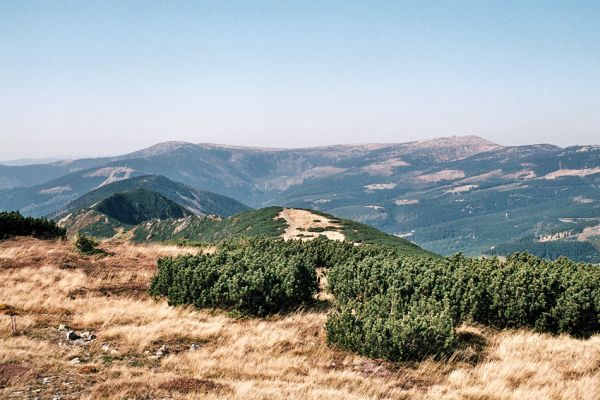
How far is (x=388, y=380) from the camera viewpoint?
1122cm

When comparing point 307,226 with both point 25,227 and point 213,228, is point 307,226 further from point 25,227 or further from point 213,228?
point 25,227

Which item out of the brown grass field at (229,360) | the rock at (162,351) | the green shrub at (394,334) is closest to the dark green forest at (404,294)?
the green shrub at (394,334)

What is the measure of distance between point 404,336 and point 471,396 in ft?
7.70

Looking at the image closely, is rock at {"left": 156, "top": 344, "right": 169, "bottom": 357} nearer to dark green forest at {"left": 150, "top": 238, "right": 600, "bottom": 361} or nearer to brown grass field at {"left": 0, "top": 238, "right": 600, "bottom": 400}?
brown grass field at {"left": 0, "top": 238, "right": 600, "bottom": 400}

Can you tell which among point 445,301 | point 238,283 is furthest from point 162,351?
Answer: point 445,301

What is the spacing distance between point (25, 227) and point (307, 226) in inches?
2935

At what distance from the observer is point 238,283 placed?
54.6ft

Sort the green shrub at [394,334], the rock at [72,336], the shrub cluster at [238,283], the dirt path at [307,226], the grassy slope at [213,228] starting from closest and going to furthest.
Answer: the green shrub at [394,334], the rock at [72,336], the shrub cluster at [238,283], the dirt path at [307,226], the grassy slope at [213,228]

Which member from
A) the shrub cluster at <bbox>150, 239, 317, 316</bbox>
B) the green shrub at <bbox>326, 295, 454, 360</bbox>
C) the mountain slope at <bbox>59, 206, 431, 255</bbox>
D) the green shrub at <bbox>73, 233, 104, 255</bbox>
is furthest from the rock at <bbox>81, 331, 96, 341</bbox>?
the mountain slope at <bbox>59, 206, 431, 255</bbox>

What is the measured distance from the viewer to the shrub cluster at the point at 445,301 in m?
12.7

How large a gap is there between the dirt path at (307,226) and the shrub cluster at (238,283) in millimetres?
66209

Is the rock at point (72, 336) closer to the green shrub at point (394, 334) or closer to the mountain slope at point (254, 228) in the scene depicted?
the green shrub at point (394, 334)

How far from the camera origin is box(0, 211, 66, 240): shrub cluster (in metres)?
30.1

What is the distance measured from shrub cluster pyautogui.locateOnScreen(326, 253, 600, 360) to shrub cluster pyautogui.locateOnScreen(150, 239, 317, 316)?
6.00 ft
